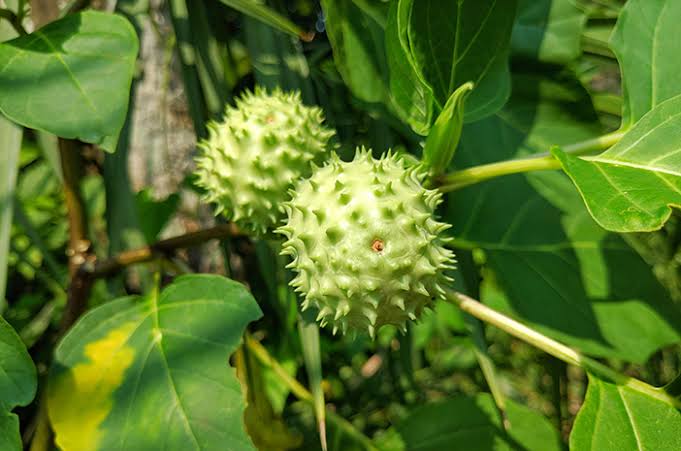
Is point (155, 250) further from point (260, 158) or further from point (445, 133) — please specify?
point (445, 133)

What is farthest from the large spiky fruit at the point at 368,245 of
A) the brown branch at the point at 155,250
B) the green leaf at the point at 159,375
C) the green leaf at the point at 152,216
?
the green leaf at the point at 152,216

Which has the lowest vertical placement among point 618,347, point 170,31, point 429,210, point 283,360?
point 283,360

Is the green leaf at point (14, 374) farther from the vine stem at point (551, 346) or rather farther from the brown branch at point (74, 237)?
the vine stem at point (551, 346)

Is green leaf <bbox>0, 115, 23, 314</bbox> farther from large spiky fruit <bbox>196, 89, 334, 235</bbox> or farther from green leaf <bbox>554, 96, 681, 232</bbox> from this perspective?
green leaf <bbox>554, 96, 681, 232</bbox>

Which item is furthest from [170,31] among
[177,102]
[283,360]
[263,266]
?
[283,360]

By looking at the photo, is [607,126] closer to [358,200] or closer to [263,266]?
[263,266]

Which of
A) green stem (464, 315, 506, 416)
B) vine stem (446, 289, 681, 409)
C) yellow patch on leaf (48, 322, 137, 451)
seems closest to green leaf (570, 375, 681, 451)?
vine stem (446, 289, 681, 409)
